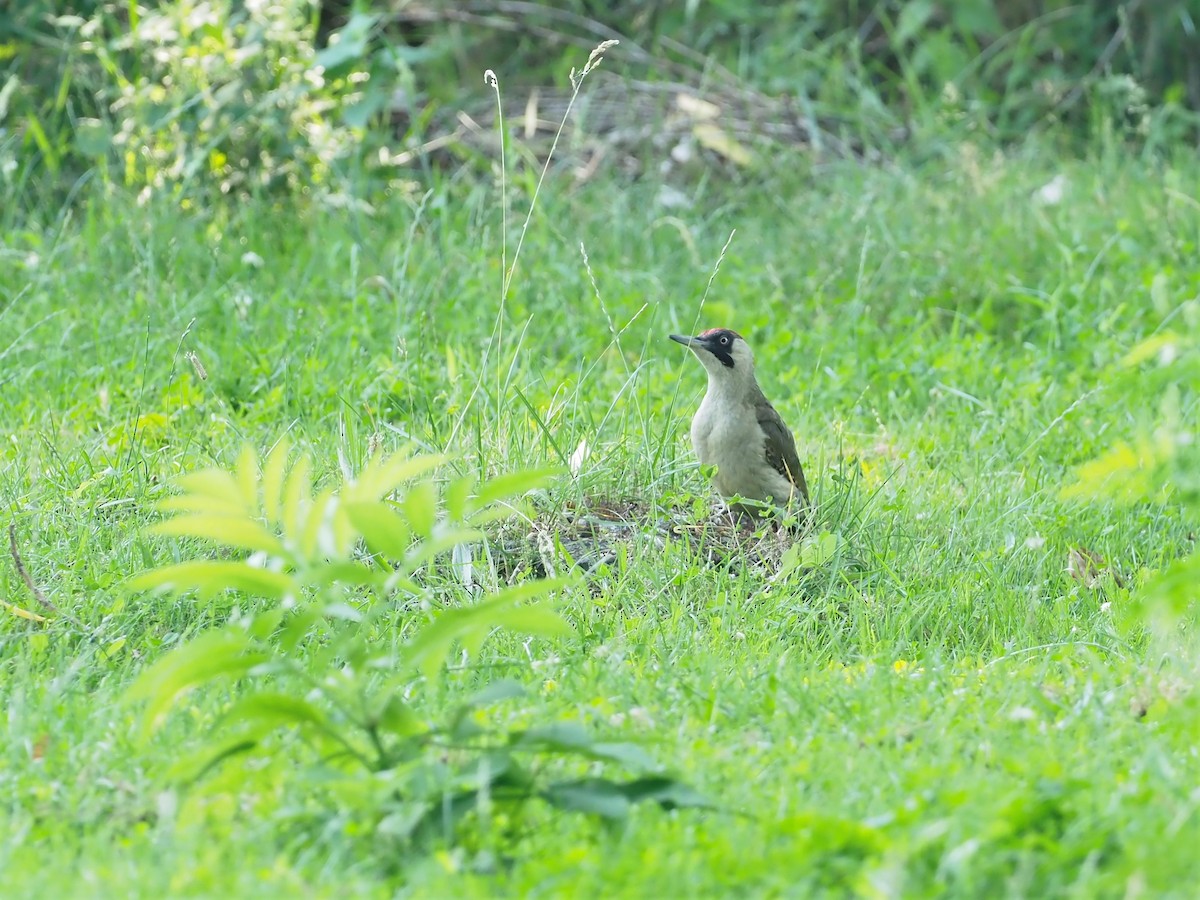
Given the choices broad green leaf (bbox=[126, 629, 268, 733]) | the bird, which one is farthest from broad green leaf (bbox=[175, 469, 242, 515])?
the bird

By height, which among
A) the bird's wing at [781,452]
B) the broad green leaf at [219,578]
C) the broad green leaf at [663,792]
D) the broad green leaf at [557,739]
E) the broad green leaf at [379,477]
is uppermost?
the broad green leaf at [379,477]

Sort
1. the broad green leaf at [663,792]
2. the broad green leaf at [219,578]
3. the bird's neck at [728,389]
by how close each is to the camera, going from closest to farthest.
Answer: the broad green leaf at [219,578] → the broad green leaf at [663,792] → the bird's neck at [728,389]

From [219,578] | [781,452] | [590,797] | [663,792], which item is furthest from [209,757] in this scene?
[781,452]

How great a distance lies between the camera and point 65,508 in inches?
207

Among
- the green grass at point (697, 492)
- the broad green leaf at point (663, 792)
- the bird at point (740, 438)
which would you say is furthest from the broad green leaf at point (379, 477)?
the bird at point (740, 438)

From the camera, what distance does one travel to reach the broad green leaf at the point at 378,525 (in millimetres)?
3020

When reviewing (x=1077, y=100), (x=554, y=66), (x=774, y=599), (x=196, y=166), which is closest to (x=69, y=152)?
(x=196, y=166)

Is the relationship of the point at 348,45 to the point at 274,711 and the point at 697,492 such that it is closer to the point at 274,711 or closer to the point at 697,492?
the point at 697,492

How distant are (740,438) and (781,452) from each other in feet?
0.61

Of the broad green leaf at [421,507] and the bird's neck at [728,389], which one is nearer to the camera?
the broad green leaf at [421,507]

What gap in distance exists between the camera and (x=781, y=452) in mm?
5887

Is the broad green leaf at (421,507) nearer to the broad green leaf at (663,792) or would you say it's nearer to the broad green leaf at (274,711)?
the broad green leaf at (274,711)

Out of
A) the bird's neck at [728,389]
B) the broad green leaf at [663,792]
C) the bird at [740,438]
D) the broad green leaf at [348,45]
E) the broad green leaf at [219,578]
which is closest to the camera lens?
the broad green leaf at [219,578]

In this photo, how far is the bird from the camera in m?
5.79
